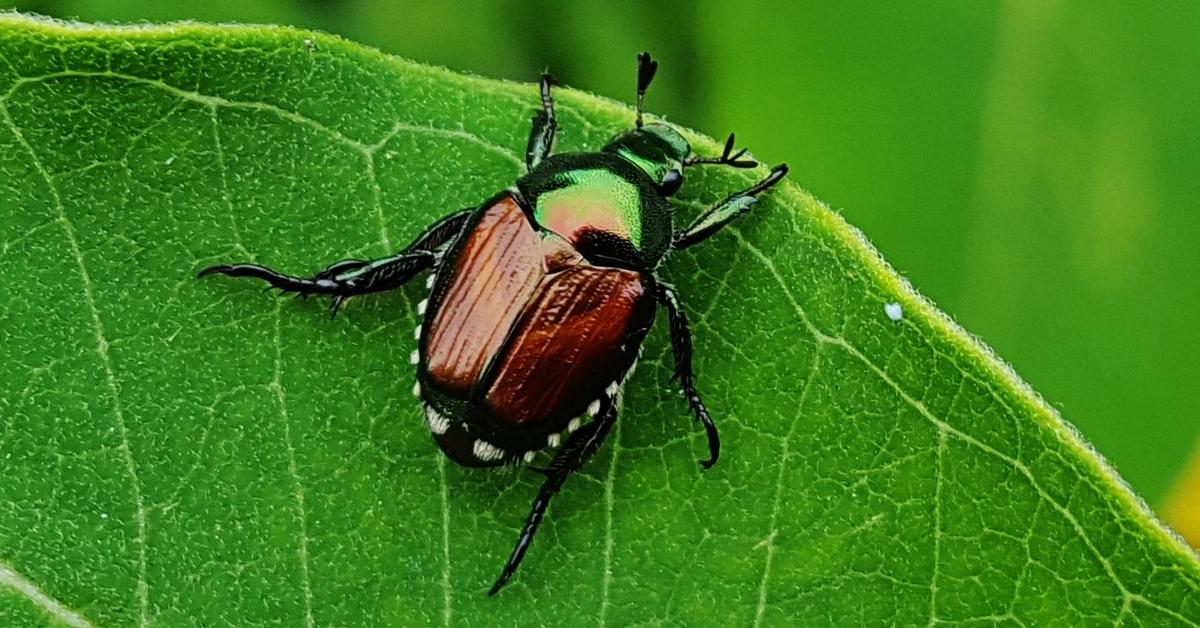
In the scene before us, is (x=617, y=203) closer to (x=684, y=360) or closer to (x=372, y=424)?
(x=684, y=360)

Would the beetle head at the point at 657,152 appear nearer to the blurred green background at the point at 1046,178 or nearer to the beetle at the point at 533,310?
the beetle at the point at 533,310

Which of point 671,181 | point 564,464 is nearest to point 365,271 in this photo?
point 564,464

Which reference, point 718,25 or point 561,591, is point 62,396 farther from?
point 718,25

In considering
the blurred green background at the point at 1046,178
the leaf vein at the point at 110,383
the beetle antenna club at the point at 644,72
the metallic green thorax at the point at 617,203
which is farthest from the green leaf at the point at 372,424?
the blurred green background at the point at 1046,178

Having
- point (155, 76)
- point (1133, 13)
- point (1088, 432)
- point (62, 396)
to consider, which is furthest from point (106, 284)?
point (1133, 13)

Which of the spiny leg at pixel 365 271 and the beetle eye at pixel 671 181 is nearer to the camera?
the spiny leg at pixel 365 271

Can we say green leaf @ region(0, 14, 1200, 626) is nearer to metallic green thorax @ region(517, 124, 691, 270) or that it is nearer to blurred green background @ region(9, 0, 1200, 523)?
metallic green thorax @ region(517, 124, 691, 270)

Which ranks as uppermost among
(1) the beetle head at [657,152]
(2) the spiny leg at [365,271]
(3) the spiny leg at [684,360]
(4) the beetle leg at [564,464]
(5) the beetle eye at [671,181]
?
(1) the beetle head at [657,152]

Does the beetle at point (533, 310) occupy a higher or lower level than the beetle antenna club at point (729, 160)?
lower
